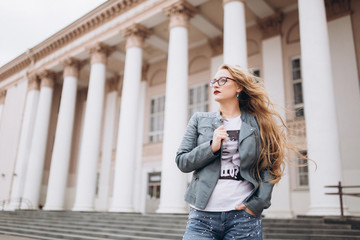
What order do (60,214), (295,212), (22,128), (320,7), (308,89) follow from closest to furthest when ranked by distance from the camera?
(308,89)
(320,7)
(295,212)
(60,214)
(22,128)

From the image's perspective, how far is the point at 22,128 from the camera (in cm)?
2461

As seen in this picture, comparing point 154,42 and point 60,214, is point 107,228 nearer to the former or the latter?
point 60,214

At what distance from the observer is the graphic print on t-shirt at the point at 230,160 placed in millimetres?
1963

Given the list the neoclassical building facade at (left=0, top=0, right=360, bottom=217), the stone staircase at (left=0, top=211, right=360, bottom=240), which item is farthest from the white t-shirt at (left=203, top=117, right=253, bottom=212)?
the stone staircase at (left=0, top=211, right=360, bottom=240)

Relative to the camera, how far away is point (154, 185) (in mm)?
21359

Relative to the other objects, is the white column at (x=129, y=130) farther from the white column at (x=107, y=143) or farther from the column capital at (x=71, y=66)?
the white column at (x=107, y=143)

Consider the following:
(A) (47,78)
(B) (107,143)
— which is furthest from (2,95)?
(B) (107,143)

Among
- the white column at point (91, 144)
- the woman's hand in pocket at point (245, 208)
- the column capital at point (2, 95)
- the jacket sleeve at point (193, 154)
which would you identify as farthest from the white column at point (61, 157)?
the woman's hand in pocket at point (245, 208)

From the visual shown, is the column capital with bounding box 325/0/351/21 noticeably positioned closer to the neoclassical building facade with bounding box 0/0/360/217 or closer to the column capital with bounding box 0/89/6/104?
the neoclassical building facade with bounding box 0/0/360/217

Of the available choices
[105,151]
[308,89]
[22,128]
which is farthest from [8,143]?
[308,89]

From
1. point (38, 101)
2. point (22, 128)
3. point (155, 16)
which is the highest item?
point (155, 16)

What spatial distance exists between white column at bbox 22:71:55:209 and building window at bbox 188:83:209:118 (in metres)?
10.2

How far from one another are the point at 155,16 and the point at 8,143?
16.5 meters

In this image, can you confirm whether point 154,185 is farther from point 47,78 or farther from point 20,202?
point 47,78
